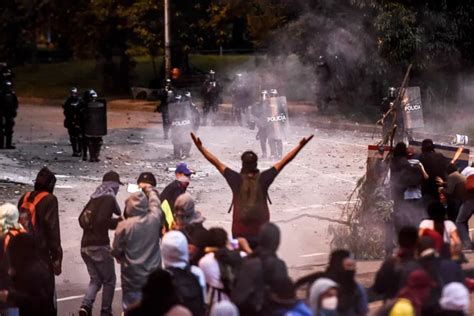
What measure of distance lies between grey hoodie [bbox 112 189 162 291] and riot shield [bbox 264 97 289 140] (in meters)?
13.8

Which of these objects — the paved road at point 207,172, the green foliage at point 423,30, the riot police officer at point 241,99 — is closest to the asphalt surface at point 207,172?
the paved road at point 207,172

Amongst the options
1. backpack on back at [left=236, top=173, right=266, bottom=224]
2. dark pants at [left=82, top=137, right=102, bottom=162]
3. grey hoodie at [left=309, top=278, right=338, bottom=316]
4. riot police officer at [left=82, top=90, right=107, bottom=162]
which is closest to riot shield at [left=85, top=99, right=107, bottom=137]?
riot police officer at [left=82, top=90, right=107, bottom=162]

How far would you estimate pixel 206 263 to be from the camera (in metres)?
8.36

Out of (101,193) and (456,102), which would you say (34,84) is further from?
(101,193)

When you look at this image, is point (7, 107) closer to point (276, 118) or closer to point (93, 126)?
point (93, 126)

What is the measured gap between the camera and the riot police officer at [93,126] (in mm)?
22797

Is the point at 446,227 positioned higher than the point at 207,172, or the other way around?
the point at 446,227

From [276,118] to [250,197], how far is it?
13482mm

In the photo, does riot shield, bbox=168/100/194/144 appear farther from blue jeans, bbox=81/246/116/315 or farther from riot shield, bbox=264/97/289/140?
blue jeans, bbox=81/246/116/315

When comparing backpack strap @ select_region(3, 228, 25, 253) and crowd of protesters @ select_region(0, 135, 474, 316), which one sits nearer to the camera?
crowd of protesters @ select_region(0, 135, 474, 316)

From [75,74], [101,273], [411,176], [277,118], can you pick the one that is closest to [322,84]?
[277,118]

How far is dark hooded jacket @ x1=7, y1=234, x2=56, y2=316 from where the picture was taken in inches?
340

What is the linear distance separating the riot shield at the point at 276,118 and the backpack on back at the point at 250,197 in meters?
13.1

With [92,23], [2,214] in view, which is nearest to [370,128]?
[92,23]
